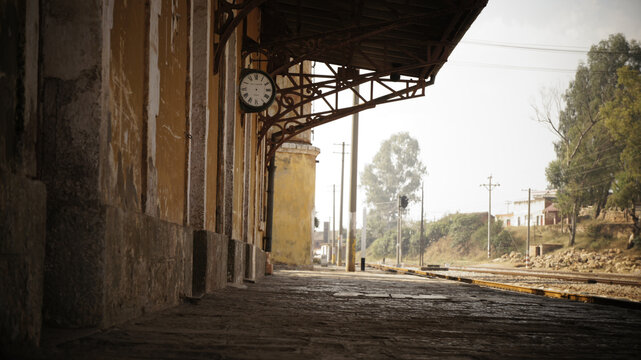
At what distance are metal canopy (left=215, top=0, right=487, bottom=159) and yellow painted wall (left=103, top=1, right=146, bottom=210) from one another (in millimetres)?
3104

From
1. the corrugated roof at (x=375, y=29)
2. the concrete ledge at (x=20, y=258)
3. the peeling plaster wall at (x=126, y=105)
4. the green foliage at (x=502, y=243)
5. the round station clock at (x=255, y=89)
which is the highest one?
the corrugated roof at (x=375, y=29)

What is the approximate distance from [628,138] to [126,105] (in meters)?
43.8

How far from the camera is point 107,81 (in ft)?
10.3

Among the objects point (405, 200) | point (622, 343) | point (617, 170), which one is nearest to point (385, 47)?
point (622, 343)

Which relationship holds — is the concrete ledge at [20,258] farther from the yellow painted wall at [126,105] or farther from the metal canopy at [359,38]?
the metal canopy at [359,38]

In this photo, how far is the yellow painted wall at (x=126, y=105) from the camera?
3.35 m

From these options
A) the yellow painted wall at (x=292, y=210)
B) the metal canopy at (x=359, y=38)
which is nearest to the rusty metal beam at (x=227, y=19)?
the metal canopy at (x=359, y=38)

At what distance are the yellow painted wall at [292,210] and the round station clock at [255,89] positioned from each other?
40.5 ft

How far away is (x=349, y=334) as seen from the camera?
12.0 ft

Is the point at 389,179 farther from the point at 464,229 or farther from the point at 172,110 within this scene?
the point at 172,110

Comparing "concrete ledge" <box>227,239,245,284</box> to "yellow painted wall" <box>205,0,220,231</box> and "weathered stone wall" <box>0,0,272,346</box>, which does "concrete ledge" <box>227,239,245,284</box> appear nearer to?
"yellow painted wall" <box>205,0,220,231</box>

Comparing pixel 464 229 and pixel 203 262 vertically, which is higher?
pixel 203 262

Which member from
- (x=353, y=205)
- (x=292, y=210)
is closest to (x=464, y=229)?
(x=353, y=205)

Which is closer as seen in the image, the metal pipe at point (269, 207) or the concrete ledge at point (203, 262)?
the concrete ledge at point (203, 262)
